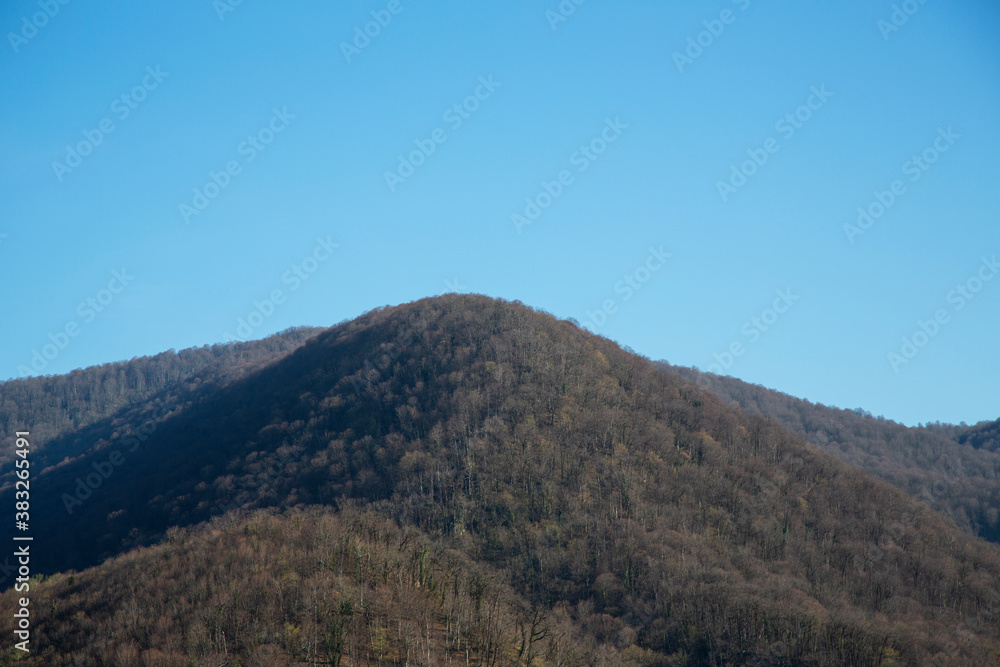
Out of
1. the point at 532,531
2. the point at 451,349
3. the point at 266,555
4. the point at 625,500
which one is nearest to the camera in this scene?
the point at 266,555

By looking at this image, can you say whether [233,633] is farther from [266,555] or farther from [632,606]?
[632,606]

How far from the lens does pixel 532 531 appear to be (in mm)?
138875

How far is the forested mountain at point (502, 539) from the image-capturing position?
78.1 metres

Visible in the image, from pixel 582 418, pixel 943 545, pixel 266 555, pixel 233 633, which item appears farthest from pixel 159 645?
pixel 943 545

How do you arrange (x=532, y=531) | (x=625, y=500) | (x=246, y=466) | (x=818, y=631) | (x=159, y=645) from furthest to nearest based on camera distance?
(x=246, y=466)
(x=625, y=500)
(x=532, y=531)
(x=818, y=631)
(x=159, y=645)

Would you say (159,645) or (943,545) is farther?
(943,545)

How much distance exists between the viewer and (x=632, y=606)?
405ft

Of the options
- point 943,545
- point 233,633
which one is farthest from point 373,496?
point 943,545

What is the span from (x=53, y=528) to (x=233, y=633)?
421 feet

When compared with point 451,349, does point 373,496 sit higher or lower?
lower

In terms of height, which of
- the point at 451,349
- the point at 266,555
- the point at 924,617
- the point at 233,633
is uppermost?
the point at 451,349

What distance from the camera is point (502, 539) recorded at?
13725 cm

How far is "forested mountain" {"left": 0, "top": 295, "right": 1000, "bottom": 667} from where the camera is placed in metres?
78.1

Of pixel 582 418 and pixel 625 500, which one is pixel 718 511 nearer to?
pixel 625 500
